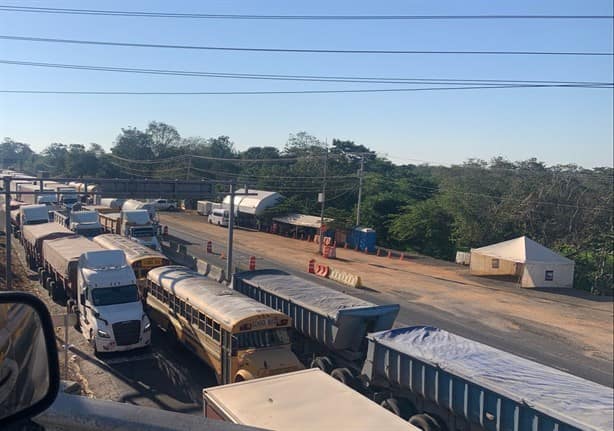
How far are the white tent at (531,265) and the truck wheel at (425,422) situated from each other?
25.8 meters

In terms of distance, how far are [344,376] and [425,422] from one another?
3.03 meters

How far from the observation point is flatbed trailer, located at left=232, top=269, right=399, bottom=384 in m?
15.0

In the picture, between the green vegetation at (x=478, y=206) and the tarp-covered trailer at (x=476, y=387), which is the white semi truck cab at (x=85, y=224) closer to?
the green vegetation at (x=478, y=206)

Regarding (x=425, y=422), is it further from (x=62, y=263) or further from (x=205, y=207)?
(x=205, y=207)

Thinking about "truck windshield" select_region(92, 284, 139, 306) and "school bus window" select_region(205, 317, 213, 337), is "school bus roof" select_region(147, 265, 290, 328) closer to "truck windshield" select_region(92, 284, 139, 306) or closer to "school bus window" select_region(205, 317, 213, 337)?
"school bus window" select_region(205, 317, 213, 337)

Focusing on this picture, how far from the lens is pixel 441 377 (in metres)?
11.6

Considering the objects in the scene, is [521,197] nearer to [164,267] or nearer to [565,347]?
[565,347]

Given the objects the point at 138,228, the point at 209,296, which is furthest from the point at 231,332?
the point at 138,228

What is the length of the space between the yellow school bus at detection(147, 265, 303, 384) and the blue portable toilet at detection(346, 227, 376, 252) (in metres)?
30.8

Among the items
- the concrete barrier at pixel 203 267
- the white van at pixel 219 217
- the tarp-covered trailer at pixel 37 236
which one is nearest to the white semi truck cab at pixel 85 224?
the tarp-covered trailer at pixel 37 236

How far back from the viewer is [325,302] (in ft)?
53.2

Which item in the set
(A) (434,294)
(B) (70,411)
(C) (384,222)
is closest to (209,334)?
(B) (70,411)

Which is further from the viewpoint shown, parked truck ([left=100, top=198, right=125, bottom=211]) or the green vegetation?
parked truck ([left=100, top=198, right=125, bottom=211])

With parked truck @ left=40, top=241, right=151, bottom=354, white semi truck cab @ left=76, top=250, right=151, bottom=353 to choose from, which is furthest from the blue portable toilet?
white semi truck cab @ left=76, top=250, right=151, bottom=353
